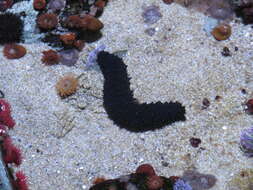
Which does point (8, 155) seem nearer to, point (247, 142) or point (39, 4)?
point (39, 4)

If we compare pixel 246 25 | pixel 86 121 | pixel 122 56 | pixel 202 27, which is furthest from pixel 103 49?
pixel 246 25

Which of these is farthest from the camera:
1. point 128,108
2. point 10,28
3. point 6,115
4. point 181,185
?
point 10,28

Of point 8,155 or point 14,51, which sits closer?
point 8,155

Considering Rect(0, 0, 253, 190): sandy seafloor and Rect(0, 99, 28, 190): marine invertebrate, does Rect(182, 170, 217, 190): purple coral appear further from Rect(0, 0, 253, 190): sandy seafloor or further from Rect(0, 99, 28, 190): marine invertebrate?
Rect(0, 99, 28, 190): marine invertebrate

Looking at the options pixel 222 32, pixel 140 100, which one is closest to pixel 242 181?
pixel 140 100

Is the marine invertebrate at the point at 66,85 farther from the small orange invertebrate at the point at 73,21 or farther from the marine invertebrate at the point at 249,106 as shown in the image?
the marine invertebrate at the point at 249,106

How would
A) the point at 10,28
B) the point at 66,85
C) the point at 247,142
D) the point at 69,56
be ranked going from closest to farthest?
the point at 247,142 < the point at 66,85 < the point at 69,56 < the point at 10,28

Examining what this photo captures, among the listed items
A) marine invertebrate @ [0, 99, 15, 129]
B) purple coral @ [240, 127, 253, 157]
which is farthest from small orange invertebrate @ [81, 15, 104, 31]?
purple coral @ [240, 127, 253, 157]

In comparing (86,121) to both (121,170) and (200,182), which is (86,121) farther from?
(200,182)

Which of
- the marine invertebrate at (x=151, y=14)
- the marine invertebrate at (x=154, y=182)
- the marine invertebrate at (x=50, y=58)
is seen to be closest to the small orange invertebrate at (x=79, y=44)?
A: the marine invertebrate at (x=50, y=58)
